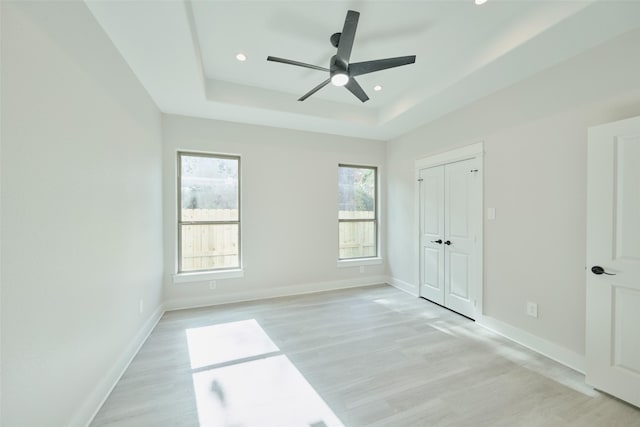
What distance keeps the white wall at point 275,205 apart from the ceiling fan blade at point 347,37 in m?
2.23

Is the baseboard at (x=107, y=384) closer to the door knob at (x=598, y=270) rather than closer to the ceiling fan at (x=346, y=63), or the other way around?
the ceiling fan at (x=346, y=63)

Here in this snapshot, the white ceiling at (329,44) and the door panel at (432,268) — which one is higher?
the white ceiling at (329,44)

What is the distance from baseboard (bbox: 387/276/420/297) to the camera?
14.2 feet

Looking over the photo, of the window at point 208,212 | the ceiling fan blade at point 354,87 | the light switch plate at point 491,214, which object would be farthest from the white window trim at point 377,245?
the light switch plate at point 491,214

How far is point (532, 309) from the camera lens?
105 inches

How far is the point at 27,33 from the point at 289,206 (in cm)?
333

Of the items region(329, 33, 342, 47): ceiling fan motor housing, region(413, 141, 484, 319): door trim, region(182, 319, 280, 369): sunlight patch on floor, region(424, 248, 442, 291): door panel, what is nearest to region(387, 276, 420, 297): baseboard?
region(424, 248, 442, 291): door panel

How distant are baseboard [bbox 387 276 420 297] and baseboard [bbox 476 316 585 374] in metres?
1.18

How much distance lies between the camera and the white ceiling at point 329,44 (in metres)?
1.98

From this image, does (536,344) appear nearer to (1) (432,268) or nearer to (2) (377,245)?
(1) (432,268)

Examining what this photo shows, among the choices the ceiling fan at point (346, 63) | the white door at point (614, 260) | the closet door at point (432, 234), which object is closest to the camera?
the white door at point (614, 260)

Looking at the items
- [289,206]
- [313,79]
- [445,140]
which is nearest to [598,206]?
[445,140]

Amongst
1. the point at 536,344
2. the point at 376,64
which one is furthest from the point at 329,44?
the point at 536,344

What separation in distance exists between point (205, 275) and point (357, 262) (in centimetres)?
262
